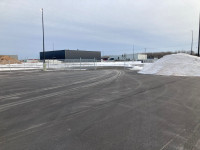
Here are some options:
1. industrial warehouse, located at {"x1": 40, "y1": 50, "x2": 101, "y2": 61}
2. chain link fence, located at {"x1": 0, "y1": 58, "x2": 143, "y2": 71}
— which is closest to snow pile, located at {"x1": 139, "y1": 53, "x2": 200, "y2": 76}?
chain link fence, located at {"x1": 0, "y1": 58, "x2": 143, "y2": 71}

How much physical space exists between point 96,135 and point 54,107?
9.41ft

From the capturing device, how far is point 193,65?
20188 mm

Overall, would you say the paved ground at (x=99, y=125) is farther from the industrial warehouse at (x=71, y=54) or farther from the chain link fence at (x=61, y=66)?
the industrial warehouse at (x=71, y=54)

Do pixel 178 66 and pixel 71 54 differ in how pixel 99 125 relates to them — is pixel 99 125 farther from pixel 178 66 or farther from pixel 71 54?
pixel 71 54

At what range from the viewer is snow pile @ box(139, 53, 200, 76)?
18.9 m

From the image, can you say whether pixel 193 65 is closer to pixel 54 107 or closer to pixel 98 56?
pixel 54 107

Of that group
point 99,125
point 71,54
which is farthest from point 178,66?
point 71,54

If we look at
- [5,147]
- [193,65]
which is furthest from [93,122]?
[193,65]

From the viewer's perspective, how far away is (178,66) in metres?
20.5

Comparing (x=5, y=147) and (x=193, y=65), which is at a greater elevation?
(x=193, y=65)

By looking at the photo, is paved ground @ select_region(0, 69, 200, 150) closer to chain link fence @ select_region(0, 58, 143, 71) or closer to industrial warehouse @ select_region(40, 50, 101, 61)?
chain link fence @ select_region(0, 58, 143, 71)

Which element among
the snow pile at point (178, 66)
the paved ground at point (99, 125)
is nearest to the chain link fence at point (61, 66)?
the snow pile at point (178, 66)

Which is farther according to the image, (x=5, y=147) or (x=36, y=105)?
(x=36, y=105)

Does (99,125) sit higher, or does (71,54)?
(71,54)
